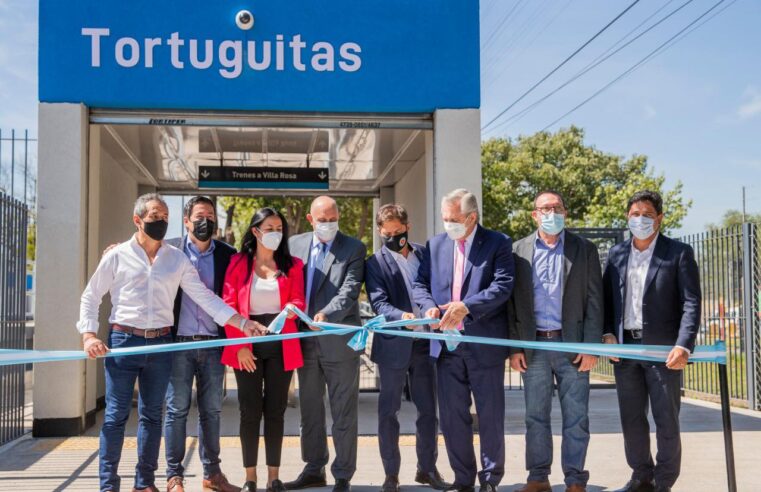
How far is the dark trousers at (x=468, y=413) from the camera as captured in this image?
224 inches

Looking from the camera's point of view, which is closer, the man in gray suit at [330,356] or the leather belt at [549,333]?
the leather belt at [549,333]

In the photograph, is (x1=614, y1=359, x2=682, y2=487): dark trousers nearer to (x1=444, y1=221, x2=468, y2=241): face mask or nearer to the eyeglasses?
the eyeglasses

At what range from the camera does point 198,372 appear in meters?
5.98

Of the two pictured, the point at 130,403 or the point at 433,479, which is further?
the point at 433,479

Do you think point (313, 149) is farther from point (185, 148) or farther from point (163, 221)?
point (163, 221)

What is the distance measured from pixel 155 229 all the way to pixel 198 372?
1.14 m

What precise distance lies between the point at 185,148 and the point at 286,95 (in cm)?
299

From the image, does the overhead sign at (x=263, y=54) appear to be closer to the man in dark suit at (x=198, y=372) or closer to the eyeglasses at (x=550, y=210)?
the man in dark suit at (x=198, y=372)

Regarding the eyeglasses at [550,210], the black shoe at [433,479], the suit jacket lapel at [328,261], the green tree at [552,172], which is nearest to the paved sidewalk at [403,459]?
the black shoe at [433,479]

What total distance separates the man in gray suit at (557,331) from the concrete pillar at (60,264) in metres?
4.81

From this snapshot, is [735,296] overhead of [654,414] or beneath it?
overhead

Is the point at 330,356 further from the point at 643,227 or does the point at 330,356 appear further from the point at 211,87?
the point at 211,87

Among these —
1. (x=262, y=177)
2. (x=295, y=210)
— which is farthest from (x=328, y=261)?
(x=295, y=210)

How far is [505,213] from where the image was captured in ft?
124
